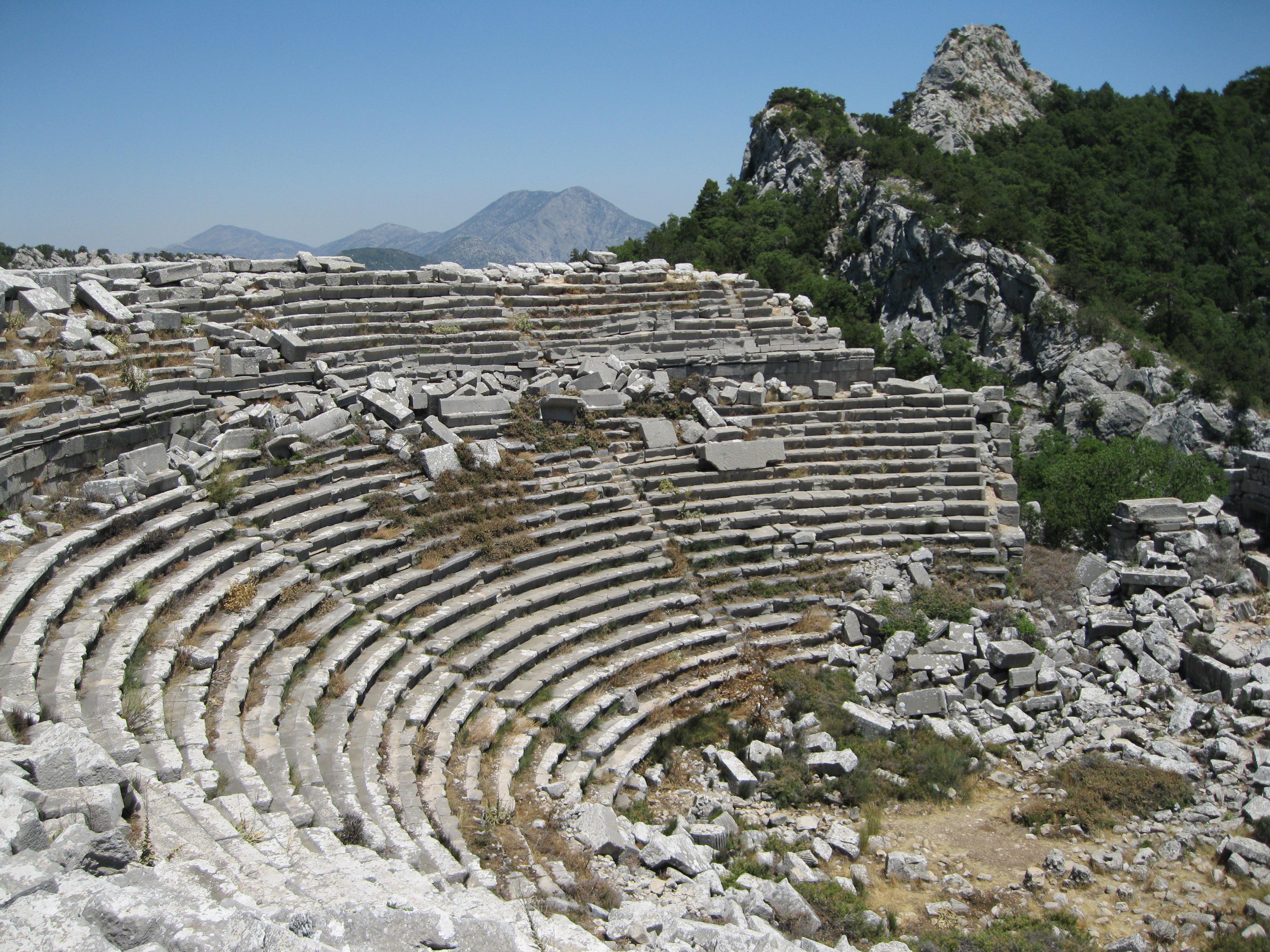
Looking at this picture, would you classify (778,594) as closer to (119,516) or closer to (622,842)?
(622,842)

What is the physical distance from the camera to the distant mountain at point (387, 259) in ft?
61.2

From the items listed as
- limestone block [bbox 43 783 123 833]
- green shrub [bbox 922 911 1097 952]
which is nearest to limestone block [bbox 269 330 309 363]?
limestone block [bbox 43 783 123 833]

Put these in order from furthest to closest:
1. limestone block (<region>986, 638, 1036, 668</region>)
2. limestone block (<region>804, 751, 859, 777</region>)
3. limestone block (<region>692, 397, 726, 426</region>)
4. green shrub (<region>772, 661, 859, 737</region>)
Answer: limestone block (<region>692, 397, 726, 426</region>)
limestone block (<region>986, 638, 1036, 668</region>)
green shrub (<region>772, 661, 859, 737</region>)
limestone block (<region>804, 751, 859, 777</region>)

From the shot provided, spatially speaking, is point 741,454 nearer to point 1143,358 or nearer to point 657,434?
point 657,434

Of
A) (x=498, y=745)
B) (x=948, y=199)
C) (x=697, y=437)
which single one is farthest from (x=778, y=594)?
(x=948, y=199)

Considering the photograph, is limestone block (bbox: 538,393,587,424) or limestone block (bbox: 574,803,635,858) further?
limestone block (bbox: 538,393,587,424)

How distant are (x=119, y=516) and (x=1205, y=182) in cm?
6329

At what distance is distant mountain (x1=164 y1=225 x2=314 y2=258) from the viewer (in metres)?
20.8

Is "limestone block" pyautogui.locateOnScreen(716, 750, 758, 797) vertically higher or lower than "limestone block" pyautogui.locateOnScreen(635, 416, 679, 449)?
lower

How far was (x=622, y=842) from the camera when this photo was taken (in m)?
8.01

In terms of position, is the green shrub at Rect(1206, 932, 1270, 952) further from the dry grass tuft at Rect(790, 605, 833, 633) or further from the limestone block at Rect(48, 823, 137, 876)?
the limestone block at Rect(48, 823, 137, 876)

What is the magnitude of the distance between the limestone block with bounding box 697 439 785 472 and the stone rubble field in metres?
0.06

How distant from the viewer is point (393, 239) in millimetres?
121750

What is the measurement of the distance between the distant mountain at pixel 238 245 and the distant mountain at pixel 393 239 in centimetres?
1220
